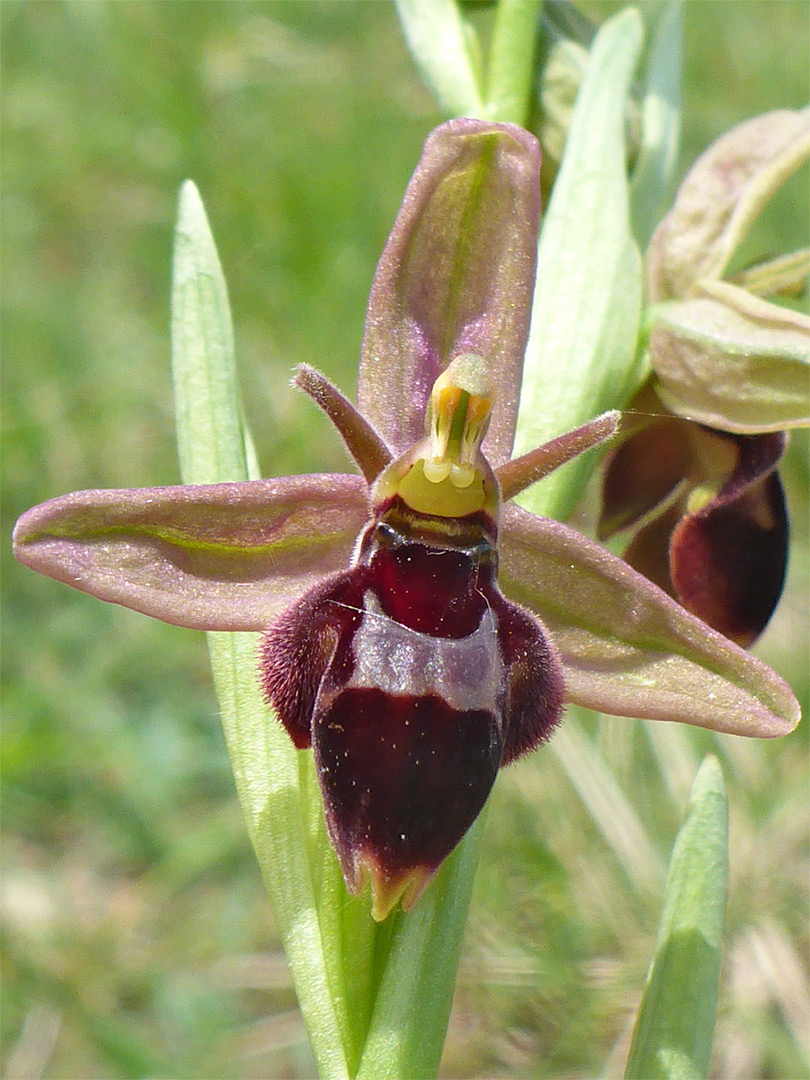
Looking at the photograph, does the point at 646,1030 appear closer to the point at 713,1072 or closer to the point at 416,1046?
the point at 416,1046

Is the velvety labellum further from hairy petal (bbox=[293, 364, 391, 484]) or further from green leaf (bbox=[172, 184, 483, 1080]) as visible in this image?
green leaf (bbox=[172, 184, 483, 1080])

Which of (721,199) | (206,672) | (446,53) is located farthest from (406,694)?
(206,672)

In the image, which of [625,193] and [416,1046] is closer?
[416,1046]

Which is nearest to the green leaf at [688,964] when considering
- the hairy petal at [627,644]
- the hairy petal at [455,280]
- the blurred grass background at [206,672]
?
the hairy petal at [627,644]

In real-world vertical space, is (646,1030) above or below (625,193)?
below

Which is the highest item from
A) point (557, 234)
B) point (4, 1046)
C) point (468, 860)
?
point (557, 234)

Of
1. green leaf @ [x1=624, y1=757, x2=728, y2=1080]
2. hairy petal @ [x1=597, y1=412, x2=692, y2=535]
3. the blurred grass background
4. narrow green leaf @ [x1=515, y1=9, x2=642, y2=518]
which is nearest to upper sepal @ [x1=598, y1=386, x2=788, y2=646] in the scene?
hairy petal @ [x1=597, y1=412, x2=692, y2=535]

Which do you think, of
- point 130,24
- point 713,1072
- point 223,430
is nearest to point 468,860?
point 223,430
